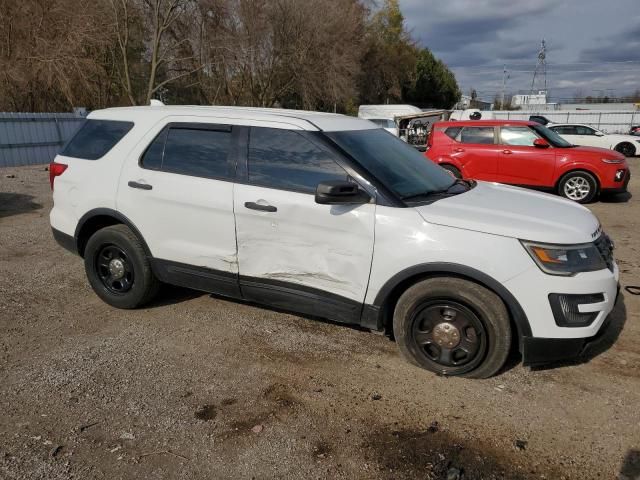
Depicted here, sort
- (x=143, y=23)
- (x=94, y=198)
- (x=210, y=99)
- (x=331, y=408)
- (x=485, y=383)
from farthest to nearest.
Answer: (x=210, y=99) < (x=143, y=23) < (x=94, y=198) < (x=485, y=383) < (x=331, y=408)

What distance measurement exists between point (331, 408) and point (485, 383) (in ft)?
3.52

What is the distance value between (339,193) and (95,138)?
260 cm

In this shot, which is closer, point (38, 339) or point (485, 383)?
point (485, 383)

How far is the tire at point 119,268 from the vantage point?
4.15m

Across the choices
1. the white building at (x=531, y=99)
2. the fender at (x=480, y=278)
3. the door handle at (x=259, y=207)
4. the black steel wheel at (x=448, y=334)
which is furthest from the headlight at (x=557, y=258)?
the white building at (x=531, y=99)

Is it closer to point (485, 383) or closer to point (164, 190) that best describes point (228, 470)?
point (485, 383)

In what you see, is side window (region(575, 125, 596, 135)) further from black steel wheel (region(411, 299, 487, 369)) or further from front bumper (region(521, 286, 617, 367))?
black steel wheel (region(411, 299, 487, 369))

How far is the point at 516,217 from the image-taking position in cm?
312

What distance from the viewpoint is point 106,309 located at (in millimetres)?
4406

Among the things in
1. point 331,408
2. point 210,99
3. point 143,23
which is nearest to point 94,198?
point 331,408

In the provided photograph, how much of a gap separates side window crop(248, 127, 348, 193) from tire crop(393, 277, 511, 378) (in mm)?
1008

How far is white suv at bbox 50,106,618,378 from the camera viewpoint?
2973 millimetres

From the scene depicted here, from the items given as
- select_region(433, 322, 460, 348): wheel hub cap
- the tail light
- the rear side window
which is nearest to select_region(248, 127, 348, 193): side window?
select_region(433, 322, 460, 348): wheel hub cap

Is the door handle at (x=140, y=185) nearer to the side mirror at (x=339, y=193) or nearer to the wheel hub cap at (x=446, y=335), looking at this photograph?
the side mirror at (x=339, y=193)
